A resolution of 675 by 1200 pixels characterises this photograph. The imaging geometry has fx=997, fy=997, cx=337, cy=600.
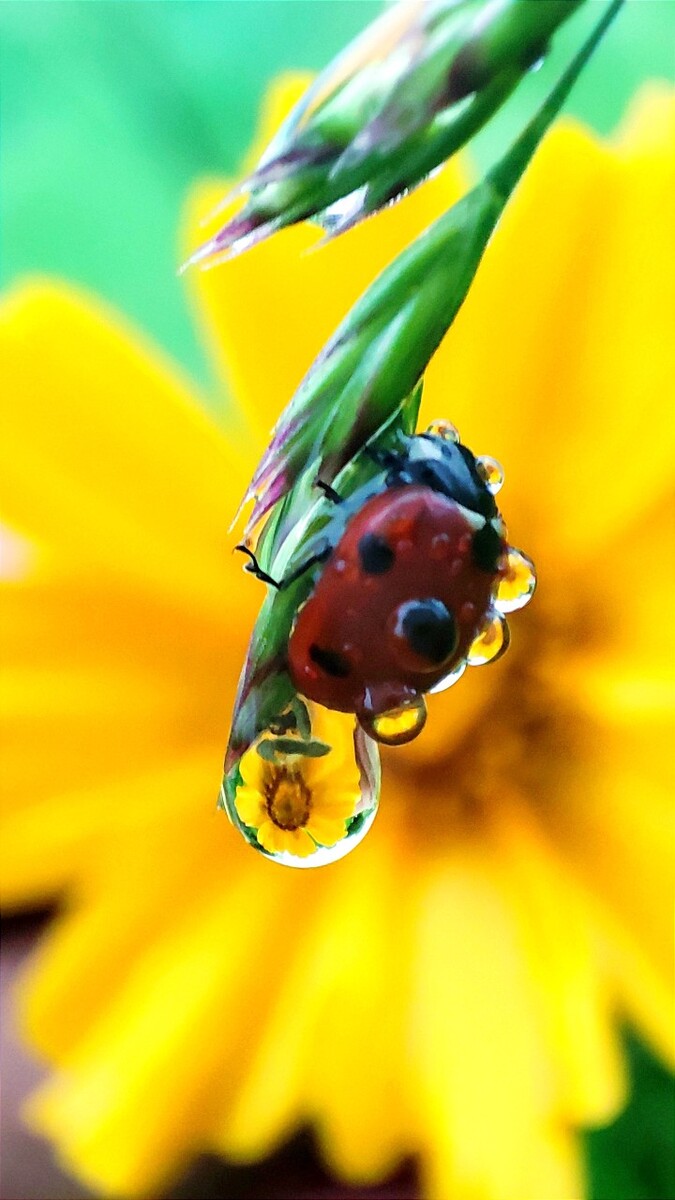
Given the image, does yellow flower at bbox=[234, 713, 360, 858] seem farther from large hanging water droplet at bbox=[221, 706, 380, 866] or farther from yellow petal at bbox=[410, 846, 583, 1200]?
yellow petal at bbox=[410, 846, 583, 1200]

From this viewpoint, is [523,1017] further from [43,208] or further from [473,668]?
[43,208]

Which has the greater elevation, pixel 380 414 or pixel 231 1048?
pixel 380 414

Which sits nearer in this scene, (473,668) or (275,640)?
(275,640)

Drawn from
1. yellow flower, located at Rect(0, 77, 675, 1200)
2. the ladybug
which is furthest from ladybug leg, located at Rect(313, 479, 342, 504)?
yellow flower, located at Rect(0, 77, 675, 1200)

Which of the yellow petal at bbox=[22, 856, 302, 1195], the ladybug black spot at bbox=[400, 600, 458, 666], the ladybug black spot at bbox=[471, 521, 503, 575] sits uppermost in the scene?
the ladybug black spot at bbox=[471, 521, 503, 575]

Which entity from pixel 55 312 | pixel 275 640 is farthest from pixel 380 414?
pixel 55 312
